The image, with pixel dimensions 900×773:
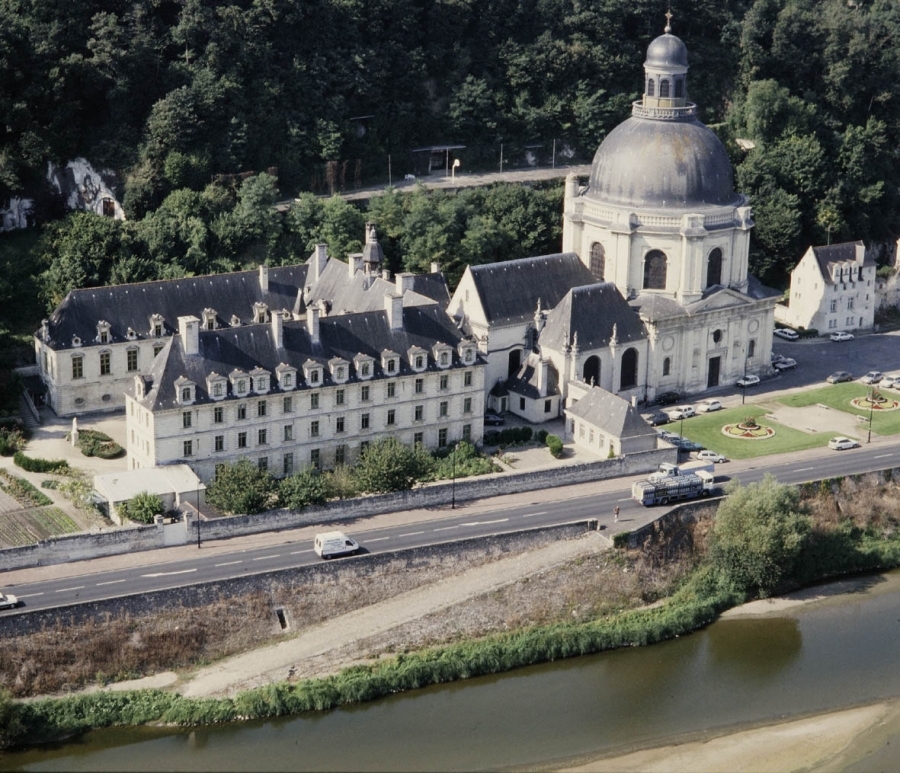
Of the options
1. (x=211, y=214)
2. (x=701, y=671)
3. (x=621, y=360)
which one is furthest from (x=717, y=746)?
(x=211, y=214)

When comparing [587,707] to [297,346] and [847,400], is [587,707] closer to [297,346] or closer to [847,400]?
[297,346]

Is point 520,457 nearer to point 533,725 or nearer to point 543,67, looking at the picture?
point 533,725

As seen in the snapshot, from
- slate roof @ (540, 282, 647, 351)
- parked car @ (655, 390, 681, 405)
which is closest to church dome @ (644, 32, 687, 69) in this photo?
slate roof @ (540, 282, 647, 351)

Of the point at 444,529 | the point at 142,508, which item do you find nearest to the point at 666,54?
the point at 444,529

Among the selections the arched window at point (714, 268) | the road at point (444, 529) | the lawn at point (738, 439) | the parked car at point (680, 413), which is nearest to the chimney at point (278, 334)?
the road at point (444, 529)

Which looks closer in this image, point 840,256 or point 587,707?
point 587,707

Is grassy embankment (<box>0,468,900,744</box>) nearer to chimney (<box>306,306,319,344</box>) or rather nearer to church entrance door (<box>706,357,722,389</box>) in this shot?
church entrance door (<box>706,357,722,389</box>)

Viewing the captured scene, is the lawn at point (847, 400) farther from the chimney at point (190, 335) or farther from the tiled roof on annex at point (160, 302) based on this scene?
the chimney at point (190, 335)
